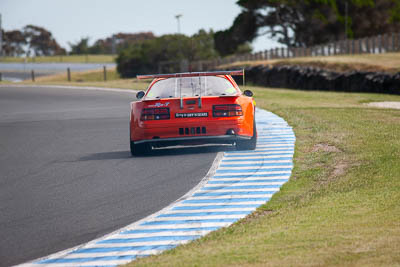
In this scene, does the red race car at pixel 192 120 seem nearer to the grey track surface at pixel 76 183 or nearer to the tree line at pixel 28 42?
the grey track surface at pixel 76 183

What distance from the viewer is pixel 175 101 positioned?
467 inches

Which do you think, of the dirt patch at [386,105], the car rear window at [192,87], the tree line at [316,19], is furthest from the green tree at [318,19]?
the car rear window at [192,87]

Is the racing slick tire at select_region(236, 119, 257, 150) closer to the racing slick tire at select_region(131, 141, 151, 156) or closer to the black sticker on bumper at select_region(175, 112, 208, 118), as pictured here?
the black sticker on bumper at select_region(175, 112, 208, 118)

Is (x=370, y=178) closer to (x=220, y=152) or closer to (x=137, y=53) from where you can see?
(x=220, y=152)

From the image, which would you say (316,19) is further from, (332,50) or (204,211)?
(204,211)

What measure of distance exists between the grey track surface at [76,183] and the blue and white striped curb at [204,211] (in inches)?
8.6

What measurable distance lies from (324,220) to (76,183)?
417cm

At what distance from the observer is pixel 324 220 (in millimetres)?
6801

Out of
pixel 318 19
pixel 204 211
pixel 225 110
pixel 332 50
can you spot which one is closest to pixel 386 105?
pixel 225 110

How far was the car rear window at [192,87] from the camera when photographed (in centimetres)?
1232

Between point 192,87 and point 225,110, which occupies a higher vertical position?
point 192,87

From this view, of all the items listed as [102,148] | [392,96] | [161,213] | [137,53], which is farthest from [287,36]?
[161,213]

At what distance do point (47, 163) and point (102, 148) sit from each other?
2.01 metres

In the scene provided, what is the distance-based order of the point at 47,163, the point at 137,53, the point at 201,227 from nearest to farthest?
the point at 201,227 → the point at 47,163 → the point at 137,53
